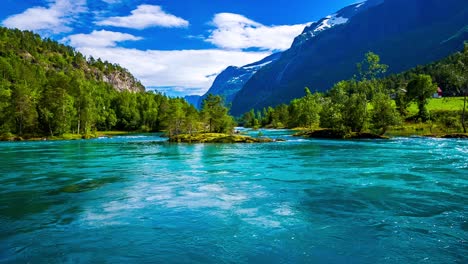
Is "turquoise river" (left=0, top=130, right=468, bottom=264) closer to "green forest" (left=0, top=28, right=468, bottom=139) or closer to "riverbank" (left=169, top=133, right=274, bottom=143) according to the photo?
"riverbank" (left=169, top=133, right=274, bottom=143)

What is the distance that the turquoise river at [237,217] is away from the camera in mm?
11383

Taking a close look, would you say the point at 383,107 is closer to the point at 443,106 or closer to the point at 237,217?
the point at 443,106

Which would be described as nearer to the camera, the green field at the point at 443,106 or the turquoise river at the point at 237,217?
the turquoise river at the point at 237,217

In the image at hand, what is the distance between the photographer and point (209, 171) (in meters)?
30.9

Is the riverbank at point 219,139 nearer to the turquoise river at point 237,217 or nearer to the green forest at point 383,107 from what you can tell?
the green forest at point 383,107

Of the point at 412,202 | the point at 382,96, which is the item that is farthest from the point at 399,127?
the point at 412,202

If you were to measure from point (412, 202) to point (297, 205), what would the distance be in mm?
5854

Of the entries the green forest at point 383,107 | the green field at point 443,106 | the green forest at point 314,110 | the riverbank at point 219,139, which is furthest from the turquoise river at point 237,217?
the green field at point 443,106

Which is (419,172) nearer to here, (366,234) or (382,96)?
(366,234)

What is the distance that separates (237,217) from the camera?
15.8 m

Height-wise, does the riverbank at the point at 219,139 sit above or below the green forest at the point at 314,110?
below

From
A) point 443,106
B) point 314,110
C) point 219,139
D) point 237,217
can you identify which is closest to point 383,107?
point 219,139

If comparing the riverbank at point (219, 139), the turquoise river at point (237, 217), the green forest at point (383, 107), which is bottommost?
the turquoise river at point (237, 217)

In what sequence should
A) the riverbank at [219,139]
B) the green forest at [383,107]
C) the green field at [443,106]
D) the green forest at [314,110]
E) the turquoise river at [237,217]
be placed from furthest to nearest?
the green field at [443,106] < the green forest at [314,110] < the green forest at [383,107] < the riverbank at [219,139] < the turquoise river at [237,217]
